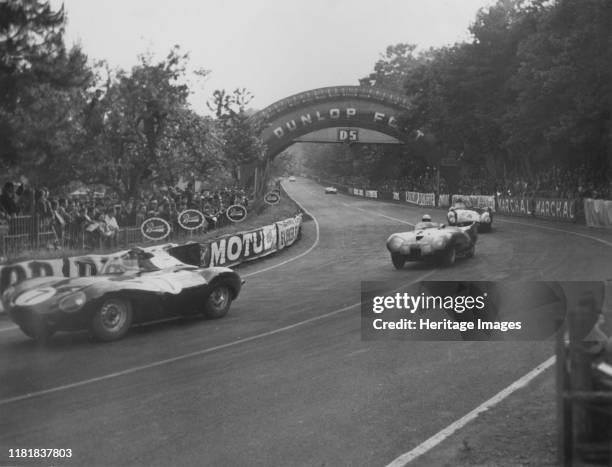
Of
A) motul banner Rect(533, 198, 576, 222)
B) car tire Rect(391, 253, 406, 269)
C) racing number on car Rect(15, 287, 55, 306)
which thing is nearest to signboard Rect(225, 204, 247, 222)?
car tire Rect(391, 253, 406, 269)

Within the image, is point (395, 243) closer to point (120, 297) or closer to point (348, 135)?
point (120, 297)

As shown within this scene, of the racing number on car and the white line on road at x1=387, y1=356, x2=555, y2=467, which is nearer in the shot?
the white line on road at x1=387, y1=356, x2=555, y2=467

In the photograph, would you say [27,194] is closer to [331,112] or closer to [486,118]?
[331,112]

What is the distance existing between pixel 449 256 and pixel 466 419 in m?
10.6

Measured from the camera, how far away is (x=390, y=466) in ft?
15.9

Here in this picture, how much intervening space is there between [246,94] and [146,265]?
22.3m

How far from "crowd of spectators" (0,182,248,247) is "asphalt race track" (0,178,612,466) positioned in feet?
10.1

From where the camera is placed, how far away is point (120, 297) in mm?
9398

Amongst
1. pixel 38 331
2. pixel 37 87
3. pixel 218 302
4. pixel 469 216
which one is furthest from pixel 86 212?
pixel 469 216

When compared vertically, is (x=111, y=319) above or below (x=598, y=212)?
below

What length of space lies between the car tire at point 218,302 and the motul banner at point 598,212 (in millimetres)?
18627

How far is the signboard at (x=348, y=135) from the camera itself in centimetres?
3856

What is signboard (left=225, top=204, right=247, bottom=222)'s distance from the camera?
2332 cm

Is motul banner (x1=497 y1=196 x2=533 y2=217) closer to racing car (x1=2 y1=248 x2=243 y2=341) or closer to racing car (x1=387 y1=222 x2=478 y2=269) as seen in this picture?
racing car (x1=387 y1=222 x2=478 y2=269)
